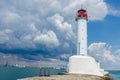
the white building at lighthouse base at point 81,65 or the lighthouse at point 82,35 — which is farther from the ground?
the lighthouse at point 82,35

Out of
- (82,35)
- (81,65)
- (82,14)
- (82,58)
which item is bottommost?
(81,65)

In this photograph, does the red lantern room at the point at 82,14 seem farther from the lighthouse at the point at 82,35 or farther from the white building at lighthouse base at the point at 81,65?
the white building at lighthouse base at the point at 81,65

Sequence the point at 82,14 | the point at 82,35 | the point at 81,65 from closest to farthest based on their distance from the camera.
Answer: the point at 81,65 → the point at 82,35 → the point at 82,14

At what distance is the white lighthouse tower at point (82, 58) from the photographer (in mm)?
43500

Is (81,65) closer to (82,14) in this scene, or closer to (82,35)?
(82,35)

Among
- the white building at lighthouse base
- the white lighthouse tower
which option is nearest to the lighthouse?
the white lighthouse tower

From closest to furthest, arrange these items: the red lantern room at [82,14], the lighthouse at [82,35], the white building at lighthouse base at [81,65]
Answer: the white building at lighthouse base at [81,65] < the lighthouse at [82,35] < the red lantern room at [82,14]

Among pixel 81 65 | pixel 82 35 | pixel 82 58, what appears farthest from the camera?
pixel 82 35

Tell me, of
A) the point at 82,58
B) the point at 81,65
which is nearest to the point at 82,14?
the point at 82,58

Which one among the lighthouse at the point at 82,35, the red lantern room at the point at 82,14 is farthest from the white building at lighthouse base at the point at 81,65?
the red lantern room at the point at 82,14

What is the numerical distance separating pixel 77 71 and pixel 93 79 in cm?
823

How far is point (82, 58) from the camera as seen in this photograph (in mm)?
43562

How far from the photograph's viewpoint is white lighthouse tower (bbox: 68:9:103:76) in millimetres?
43500

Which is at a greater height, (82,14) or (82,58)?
(82,14)
